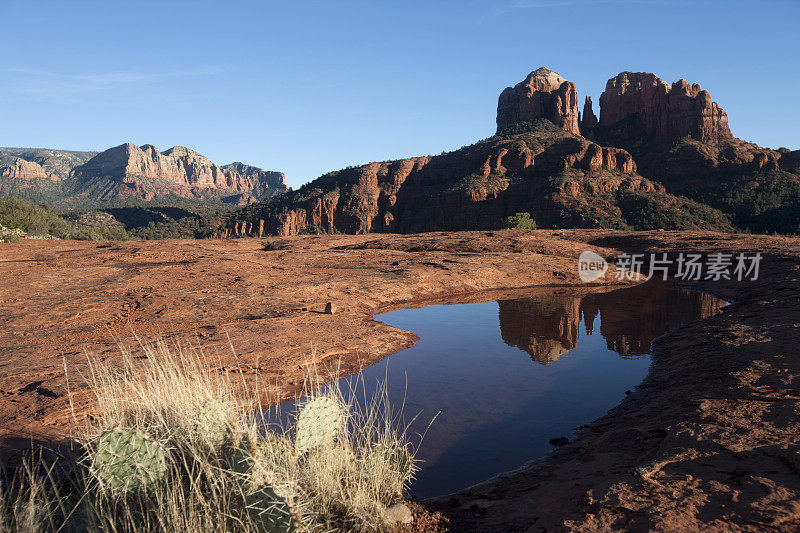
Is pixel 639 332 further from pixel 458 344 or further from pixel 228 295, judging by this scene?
pixel 228 295

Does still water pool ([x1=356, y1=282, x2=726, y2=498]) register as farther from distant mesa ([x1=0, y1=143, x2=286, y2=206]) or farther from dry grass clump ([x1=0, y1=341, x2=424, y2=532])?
distant mesa ([x1=0, y1=143, x2=286, y2=206])

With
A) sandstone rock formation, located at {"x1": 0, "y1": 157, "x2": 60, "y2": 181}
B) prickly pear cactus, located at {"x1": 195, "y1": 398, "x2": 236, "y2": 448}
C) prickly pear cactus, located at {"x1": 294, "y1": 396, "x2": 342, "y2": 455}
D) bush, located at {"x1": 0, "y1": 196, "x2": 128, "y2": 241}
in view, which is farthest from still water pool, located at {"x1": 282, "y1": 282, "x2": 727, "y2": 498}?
sandstone rock formation, located at {"x1": 0, "y1": 157, "x2": 60, "y2": 181}

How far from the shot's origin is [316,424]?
3676 millimetres

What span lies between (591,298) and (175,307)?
13.1 m

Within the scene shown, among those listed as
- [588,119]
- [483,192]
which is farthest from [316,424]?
[588,119]

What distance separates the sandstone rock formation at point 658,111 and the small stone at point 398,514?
8476 cm

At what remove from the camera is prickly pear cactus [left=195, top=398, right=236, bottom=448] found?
345 centimetres

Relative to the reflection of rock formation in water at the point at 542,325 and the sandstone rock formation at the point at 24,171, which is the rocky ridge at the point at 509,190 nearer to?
the reflection of rock formation in water at the point at 542,325

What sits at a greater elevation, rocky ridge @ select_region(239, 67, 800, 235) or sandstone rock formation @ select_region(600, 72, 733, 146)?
sandstone rock formation @ select_region(600, 72, 733, 146)

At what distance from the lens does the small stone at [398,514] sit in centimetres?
338

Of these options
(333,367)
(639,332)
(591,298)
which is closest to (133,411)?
(333,367)

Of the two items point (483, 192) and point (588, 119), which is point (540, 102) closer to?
point (588, 119)

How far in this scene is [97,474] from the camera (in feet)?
10.2

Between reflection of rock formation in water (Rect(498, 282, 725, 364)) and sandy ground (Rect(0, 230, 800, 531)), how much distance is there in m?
0.99
